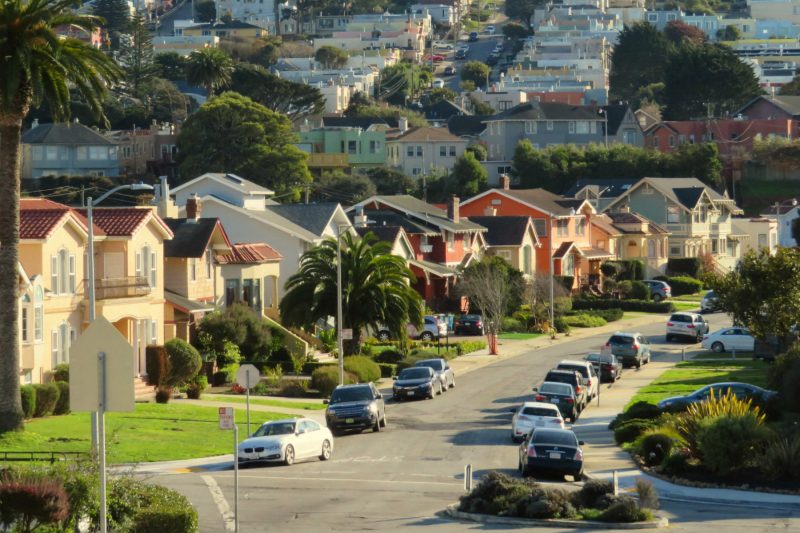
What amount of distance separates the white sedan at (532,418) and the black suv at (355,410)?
4.63 m

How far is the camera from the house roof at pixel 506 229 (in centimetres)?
10750

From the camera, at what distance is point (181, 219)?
73625mm

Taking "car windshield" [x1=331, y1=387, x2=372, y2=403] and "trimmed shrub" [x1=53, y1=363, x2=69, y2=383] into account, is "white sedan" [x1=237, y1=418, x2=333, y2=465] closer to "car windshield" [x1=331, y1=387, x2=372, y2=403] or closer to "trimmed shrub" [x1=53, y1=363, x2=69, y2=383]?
"car windshield" [x1=331, y1=387, x2=372, y2=403]

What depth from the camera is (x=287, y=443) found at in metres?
45.7

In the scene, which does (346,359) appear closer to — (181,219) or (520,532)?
(181,219)

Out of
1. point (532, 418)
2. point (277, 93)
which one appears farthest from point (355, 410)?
point (277, 93)

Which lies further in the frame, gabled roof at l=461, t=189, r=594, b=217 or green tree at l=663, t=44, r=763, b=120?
green tree at l=663, t=44, r=763, b=120

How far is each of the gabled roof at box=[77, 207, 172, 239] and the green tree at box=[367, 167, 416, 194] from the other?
89.9 m

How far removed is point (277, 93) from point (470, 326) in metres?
86.2

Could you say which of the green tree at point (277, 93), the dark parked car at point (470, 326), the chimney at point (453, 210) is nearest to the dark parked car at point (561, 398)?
the dark parked car at point (470, 326)

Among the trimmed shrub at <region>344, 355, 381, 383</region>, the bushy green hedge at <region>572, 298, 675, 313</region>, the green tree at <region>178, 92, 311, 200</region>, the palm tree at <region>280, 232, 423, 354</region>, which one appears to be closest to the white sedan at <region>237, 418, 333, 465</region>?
Answer: the trimmed shrub at <region>344, 355, 381, 383</region>

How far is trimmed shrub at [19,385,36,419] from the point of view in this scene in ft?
167

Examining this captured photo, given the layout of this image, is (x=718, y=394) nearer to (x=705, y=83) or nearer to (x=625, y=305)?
(x=625, y=305)

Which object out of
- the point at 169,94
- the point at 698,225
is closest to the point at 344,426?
the point at 698,225
